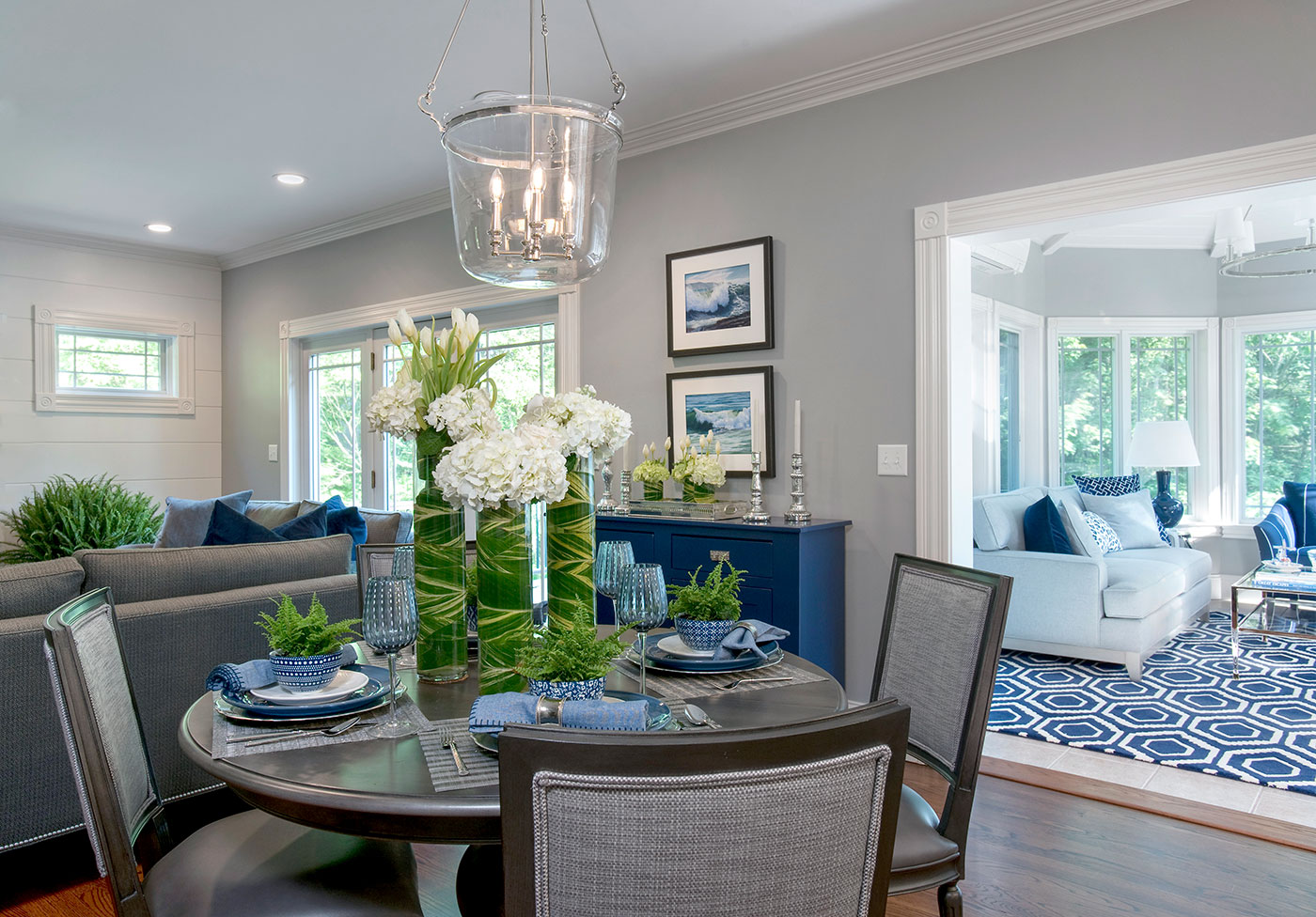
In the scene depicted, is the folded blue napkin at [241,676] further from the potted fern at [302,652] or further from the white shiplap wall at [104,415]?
the white shiplap wall at [104,415]

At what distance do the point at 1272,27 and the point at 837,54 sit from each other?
4.41ft

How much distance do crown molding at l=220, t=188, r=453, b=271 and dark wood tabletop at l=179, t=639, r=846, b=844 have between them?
361cm

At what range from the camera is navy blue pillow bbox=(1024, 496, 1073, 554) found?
174 inches

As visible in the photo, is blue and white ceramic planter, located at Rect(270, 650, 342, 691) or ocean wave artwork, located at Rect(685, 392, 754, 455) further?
ocean wave artwork, located at Rect(685, 392, 754, 455)

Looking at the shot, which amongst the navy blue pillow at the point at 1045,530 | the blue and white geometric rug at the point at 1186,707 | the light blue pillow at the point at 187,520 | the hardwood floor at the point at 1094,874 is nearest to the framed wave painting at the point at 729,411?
the blue and white geometric rug at the point at 1186,707

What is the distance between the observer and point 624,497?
3.74 m

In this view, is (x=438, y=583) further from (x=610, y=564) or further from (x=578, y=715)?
(x=578, y=715)

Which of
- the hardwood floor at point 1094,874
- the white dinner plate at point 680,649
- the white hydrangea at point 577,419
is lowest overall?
the hardwood floor at point 1094,874

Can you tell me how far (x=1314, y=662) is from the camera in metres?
4.29


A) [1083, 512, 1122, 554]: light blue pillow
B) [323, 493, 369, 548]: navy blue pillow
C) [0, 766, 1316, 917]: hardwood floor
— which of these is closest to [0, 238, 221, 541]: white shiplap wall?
[323, 493, 369, 548]: navy blue pillow

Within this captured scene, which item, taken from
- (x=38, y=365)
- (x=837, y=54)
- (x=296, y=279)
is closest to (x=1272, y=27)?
(x=837, y=54)

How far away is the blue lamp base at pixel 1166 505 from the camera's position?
5.81 m

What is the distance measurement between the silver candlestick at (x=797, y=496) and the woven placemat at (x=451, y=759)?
2094 mm

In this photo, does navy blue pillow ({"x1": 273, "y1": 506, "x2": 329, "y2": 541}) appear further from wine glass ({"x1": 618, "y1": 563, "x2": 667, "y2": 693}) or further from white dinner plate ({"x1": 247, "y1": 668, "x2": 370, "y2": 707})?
wine glass ({"x1": 618, "y1": 563, "x2": 667, "y2": 693})
